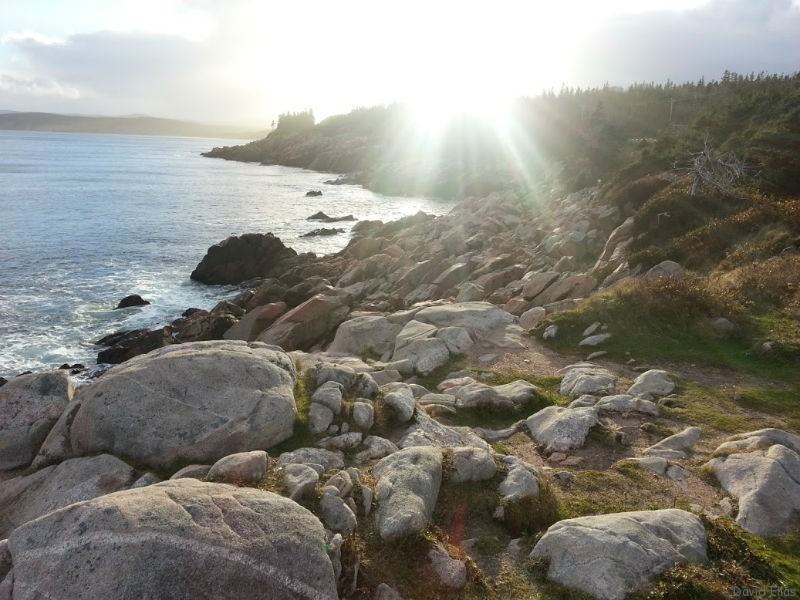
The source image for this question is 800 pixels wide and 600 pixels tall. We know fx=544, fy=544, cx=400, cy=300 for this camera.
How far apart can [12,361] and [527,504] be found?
25.5 meters

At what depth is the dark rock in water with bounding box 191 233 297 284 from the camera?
1571 inches

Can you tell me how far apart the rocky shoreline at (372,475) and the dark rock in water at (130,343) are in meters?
12.8

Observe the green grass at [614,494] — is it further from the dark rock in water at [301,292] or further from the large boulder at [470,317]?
the dark rock in water at [301,292]

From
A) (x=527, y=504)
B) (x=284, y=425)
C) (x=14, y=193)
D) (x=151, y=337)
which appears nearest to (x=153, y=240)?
(x=151, y=337)

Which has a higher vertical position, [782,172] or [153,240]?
[782,172]

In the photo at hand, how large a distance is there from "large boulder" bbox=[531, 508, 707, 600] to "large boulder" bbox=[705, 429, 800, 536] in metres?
1.21

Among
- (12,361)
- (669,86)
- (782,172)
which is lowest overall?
(12,361)

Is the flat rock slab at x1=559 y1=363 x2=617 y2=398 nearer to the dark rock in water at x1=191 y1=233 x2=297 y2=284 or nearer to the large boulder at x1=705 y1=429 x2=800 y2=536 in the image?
the large boulder at x1=705 y1=429 x2=800 y2=536

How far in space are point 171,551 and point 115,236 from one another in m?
52.9

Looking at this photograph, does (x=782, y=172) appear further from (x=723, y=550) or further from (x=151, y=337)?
(x=151, y=337)

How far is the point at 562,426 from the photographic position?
37.4 ft

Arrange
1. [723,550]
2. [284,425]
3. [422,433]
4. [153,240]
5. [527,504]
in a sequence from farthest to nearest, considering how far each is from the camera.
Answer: [153,240] < [422,433] < [284,425] < [527,504] < [723,550]

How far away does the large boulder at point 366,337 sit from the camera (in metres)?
19.5

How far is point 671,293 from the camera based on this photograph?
1750 centimetres
